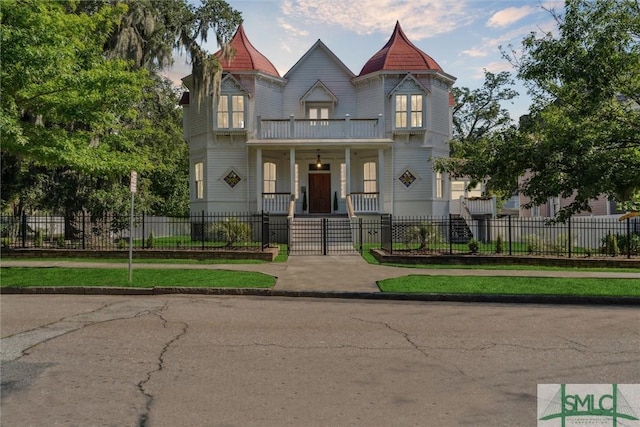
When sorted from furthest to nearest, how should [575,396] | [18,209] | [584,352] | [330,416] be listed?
[18,209] → [584,352] → [575,396] → [330,416]

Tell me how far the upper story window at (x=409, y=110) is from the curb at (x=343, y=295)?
16.3 metres

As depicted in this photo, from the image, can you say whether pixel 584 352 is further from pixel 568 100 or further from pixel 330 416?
pixel 568 100

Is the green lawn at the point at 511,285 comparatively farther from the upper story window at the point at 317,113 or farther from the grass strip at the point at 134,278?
the upper story window at the point at 317,113

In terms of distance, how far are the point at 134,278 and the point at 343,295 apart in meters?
5.34

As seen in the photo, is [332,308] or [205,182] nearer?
[332,308]

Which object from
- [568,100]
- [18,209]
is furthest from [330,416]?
[18,209]

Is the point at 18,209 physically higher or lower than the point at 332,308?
higher

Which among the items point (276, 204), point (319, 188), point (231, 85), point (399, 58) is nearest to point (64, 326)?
point (276, 204)

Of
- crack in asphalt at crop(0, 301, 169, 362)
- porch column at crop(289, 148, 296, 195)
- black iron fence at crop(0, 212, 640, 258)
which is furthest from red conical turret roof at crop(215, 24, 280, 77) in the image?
crack in asphalt at crop(0, 301, 169, 362)

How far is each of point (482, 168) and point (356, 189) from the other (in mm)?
14034

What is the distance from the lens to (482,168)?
1223cm

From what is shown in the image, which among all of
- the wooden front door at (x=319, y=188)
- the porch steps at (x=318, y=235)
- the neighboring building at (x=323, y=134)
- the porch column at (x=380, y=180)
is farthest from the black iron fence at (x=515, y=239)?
the wooden front door at (x=319, y=188)

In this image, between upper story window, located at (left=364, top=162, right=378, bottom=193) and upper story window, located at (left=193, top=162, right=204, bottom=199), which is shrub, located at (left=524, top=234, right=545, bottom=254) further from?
upper story window, located at (left=193, top=162, right=204, bottom=199)

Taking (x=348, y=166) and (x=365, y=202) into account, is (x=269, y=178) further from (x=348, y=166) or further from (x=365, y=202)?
(x=365, y=202)
